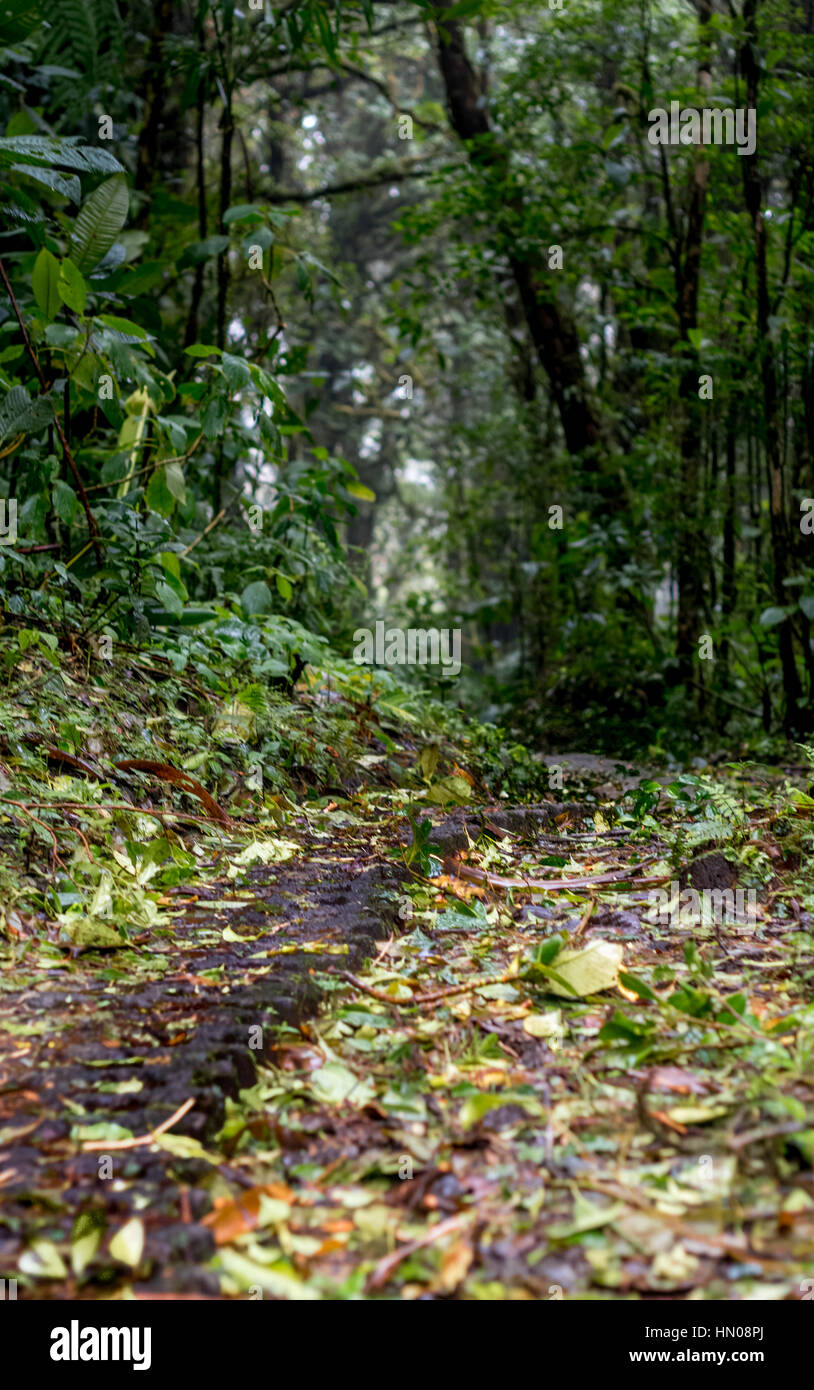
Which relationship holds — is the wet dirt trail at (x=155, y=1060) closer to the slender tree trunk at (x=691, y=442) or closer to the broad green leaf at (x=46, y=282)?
the broad green leaf at (x=46, y=282)

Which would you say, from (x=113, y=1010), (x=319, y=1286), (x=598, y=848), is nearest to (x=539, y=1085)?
(x=319, y=1286)

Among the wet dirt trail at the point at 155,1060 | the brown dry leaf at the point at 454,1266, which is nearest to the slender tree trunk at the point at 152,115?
the wet dirt trail at the point at 155,1060

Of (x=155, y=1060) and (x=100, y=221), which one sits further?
(x=100, y=221)

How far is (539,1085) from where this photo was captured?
128 centimetres

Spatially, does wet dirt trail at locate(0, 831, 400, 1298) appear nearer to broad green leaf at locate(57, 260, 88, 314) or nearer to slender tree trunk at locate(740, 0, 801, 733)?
broad green leaf at locate(57, 260, 88, 314)

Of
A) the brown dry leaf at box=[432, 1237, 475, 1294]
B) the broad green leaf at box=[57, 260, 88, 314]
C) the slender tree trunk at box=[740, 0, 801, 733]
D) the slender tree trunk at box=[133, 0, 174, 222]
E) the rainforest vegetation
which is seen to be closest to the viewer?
the brown dry leaf at box=[432, 1237, 475, 1294]

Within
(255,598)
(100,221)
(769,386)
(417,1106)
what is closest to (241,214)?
(100,221)

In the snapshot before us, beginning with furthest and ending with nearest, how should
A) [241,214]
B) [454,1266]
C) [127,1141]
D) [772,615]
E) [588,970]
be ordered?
1. [772,615]
2. [241,214]
3. [588,970]
4. [127,1141]
5. [454,1266]

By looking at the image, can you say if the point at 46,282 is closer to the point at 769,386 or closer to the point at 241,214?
the point at 241,214

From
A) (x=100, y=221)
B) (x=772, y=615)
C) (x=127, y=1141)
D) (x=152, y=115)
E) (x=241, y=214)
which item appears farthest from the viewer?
(x=152, y=115)

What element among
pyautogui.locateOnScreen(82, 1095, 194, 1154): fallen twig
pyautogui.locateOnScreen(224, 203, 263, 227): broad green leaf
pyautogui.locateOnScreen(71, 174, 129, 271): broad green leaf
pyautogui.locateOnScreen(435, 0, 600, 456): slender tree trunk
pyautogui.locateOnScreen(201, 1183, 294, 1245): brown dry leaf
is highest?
pyautogui.locateOnScreen(435, 0, 600, 456): slender tree trunk

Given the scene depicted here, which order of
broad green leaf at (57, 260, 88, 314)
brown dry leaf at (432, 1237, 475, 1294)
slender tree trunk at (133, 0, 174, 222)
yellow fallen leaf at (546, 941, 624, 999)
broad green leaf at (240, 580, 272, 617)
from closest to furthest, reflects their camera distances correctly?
brown dry leaf at (432, 1237, 475, 1294)
yellow fallen leaf at (546, 941, 624, 999)
broad green leaf at (57, 260, 88, 314)
broad green leaf at (240, 580, 272, 617)
slender tree trunk at (133, 0, 174, 222)

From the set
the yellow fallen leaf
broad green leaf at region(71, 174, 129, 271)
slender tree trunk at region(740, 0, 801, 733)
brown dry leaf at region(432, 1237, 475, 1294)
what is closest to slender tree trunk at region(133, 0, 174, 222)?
broad green leaf at region(71, 174, 129, 271)
